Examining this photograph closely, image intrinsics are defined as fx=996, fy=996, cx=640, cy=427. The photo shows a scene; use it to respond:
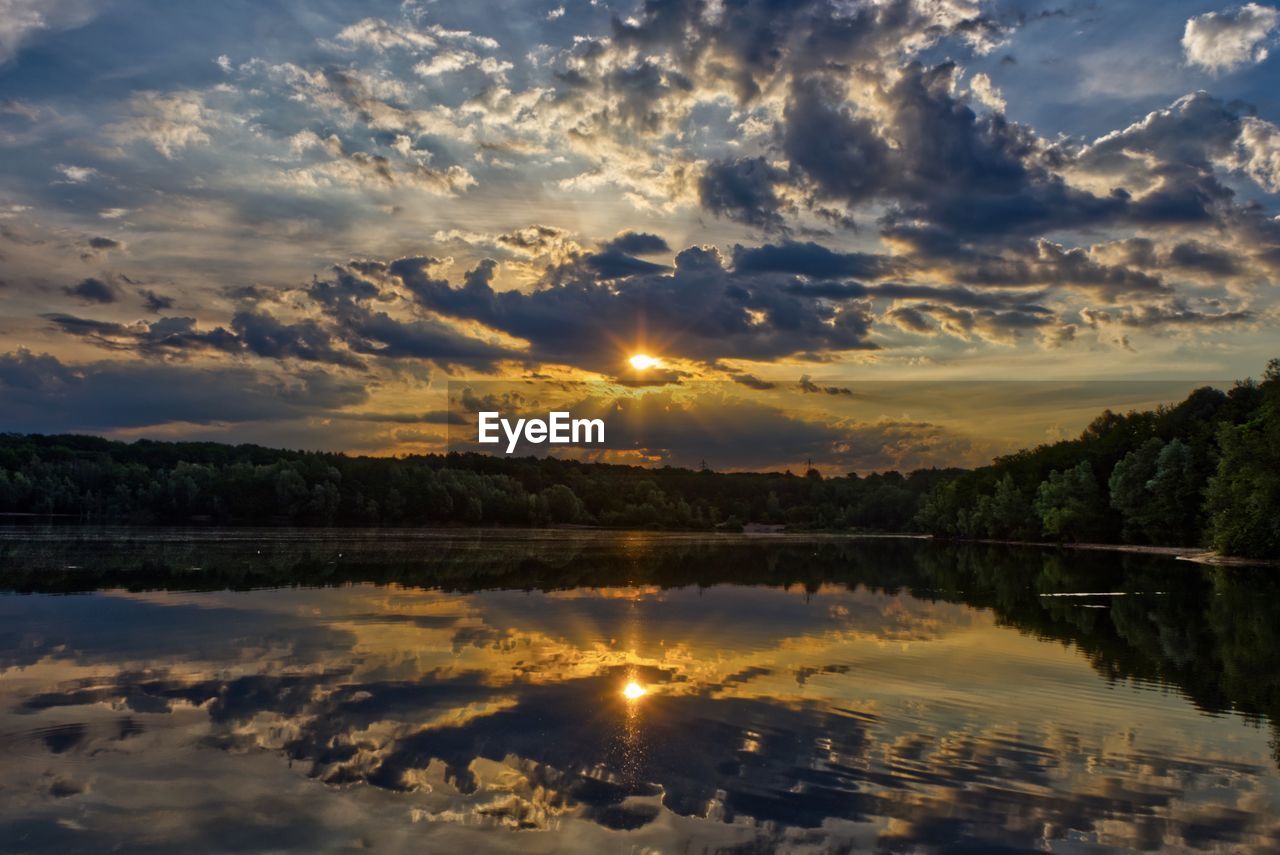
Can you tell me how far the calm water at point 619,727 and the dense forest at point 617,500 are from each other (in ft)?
140

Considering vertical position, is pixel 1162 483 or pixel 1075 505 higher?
pixel 1162 483

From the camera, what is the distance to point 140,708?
15953mm

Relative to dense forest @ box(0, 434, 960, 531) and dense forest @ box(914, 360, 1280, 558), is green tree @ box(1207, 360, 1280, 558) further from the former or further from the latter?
dense forest @ box(0, 434, 960, 531)

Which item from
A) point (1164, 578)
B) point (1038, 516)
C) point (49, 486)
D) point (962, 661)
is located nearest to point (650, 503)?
point (1038, 516)

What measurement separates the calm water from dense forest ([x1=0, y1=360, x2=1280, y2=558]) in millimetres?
42710

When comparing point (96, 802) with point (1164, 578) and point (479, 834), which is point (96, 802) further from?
point (1164, 578)

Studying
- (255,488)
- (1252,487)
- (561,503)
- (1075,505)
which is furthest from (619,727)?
(561,503)

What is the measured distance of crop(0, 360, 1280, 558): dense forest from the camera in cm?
7244

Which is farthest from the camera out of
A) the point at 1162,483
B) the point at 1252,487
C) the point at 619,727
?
the point at 1162,483

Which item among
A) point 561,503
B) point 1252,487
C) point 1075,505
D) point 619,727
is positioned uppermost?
point 1252,487

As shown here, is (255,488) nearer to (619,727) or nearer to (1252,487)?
(1252,487)

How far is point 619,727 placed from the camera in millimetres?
15383

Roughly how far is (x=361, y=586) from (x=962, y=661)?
81.8 feet

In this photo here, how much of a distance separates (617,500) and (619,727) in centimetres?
17754
